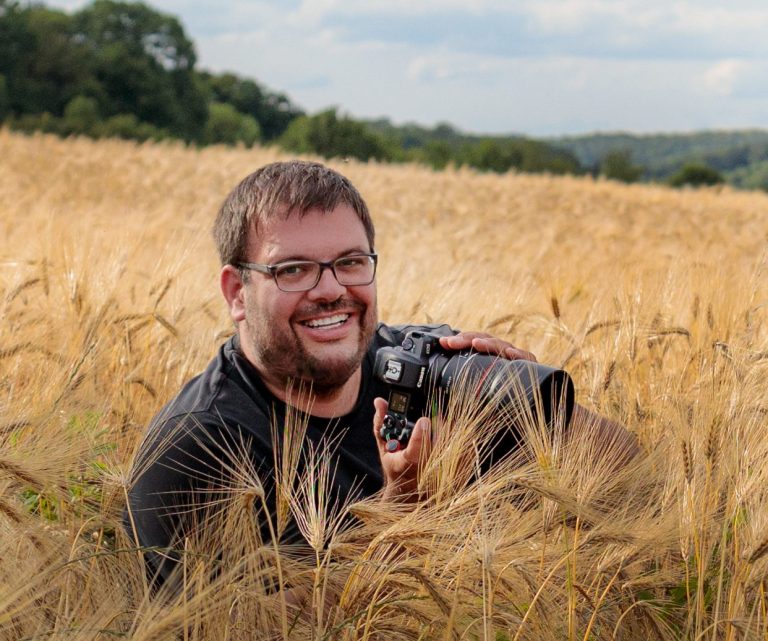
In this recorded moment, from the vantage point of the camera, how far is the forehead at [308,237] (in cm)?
215

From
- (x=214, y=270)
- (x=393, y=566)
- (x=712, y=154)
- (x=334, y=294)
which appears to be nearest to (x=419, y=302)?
(x=334, y=294)

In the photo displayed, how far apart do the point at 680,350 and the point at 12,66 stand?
43.4 meters

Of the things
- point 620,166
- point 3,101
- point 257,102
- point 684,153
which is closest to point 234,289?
point 3,101

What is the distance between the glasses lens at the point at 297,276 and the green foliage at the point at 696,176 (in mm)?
44461

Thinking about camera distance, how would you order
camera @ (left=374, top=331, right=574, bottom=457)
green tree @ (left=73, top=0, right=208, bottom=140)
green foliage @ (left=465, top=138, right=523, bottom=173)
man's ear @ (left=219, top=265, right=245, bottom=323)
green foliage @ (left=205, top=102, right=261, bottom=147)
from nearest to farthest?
camera @ (left=374, top=331, right=574, bottom=457) → man's ear @ (left=219, top=265, right=245, bottom=323) → green tree @ (left=73, top=0, right=208, bottom=140) → green foliage @ (left=205, top=102, right=261, bottom=147) → green foliage @ (left=465, top=138, right=523, bottom=173)

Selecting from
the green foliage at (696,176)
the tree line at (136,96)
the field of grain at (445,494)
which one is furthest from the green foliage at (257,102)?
the field of grain at (445,494)

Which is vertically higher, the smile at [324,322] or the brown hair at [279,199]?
the brown hair at [279,199]

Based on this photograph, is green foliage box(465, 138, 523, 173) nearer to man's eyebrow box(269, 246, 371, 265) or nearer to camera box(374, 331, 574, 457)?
man's eyebrow box(269, 246, 371, 265)

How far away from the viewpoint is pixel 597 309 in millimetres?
3391

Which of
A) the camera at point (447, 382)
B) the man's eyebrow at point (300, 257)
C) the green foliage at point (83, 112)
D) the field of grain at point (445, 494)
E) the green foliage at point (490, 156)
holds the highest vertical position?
the green foliage at point (83, 112)

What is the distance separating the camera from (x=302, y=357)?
213cm

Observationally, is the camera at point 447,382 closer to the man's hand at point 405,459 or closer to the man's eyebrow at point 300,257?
the man's hand at point 405,459

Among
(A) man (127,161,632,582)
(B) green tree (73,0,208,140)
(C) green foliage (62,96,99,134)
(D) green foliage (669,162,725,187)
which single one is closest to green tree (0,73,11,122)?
(C) green foliage (62,96,99,134)

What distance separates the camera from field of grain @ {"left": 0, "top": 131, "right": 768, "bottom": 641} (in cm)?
160
